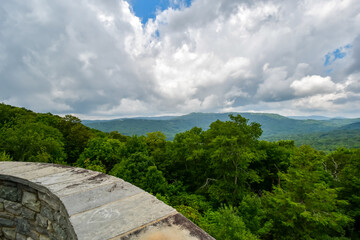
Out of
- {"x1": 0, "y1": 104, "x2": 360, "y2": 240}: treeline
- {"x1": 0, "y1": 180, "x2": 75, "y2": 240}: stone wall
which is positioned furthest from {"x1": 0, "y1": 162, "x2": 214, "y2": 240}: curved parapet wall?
{"x1": 0, "y1": 104, "x2": 360, "y2": 240}: treeline

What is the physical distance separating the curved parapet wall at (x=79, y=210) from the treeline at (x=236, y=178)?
8466mm

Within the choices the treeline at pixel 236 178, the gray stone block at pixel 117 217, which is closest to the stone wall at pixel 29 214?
the gray stone block at pixel 117 217

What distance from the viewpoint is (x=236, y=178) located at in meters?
16.5

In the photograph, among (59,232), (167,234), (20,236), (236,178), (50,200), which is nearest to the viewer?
(167,234)

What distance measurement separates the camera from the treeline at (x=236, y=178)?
11984 mm

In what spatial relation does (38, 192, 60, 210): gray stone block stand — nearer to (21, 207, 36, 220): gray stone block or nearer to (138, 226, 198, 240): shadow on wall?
(21, 207, 36, 220): gray stone block

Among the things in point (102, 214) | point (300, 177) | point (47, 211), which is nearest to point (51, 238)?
point (47, 211)

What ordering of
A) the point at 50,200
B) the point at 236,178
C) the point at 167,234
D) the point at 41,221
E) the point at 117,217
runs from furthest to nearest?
the point at 236,178 → the point at 41,221 → the point at 50,200 → the point at 117,217 → the point at 167,234

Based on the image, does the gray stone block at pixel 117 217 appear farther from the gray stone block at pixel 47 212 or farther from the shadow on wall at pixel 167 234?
the gray stone block at pixel 47 212

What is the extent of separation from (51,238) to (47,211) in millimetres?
339

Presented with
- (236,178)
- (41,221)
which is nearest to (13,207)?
(41,221)

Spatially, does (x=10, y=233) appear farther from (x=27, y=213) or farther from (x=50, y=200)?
(x=50, y=200)

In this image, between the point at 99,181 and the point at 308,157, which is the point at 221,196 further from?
the point at 99,181

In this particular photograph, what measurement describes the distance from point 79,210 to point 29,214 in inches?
50.8
